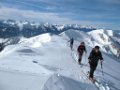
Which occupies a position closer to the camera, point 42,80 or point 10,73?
point 42,80

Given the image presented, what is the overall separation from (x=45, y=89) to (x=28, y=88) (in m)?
0.85

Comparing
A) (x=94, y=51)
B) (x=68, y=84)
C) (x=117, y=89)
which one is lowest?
(x=117, y=89)

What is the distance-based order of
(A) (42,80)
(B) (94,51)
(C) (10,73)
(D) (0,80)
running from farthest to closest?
(B) (94,51) < (C) (10,73) < (A) (42,80) < (D) (0,80)

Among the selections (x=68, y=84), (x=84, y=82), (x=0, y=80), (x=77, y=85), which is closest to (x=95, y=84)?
(x=84, y=82)

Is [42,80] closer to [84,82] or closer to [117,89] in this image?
[84,82]

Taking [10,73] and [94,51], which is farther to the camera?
[94,51]

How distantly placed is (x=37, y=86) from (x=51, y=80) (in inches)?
71.5

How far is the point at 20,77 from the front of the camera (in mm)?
15359

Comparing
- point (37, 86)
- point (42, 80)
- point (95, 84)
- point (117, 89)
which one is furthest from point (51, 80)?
point (117, 89)

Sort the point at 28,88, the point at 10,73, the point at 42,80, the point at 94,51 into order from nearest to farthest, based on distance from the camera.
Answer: the point at 28,88
the point at 42,80
the point at 10,73
the point at 94,51

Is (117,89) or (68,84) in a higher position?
(68,84)

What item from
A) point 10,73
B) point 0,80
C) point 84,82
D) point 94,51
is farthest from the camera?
point 94,51

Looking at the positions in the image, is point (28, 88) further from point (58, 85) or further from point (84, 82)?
point (84, 82)

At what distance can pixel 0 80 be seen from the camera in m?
13.8
